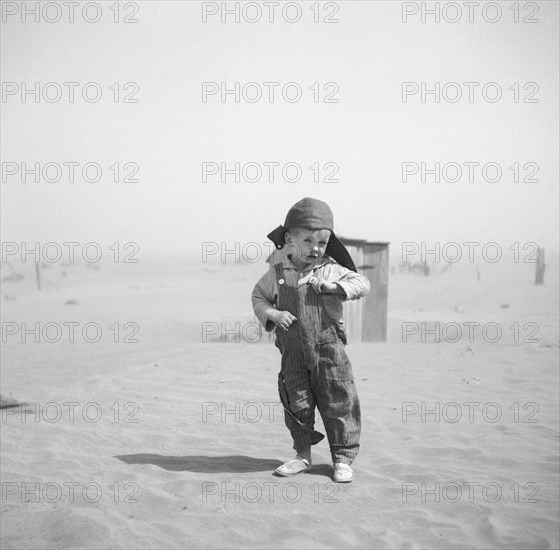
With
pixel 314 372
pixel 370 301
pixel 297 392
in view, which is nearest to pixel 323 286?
pixel 314 372

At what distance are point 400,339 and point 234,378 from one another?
5.45 meters

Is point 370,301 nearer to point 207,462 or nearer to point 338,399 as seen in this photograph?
point 207,462

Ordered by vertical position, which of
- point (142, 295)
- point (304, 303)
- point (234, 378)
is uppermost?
point (304, 303)

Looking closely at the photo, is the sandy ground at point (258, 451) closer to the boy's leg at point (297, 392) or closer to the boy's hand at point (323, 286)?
the boy's leg at point (297, 392)

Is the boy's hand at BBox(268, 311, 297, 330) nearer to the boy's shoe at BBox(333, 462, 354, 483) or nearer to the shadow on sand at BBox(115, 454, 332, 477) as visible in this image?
the boy's shoe at BBox(333, 462, 354, 483)

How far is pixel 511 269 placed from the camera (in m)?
33.4

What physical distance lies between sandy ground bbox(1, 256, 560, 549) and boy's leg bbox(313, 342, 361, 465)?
28 cm

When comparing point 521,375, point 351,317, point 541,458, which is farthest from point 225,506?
point 351,317

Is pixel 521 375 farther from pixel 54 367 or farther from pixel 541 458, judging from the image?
pixel 54 367

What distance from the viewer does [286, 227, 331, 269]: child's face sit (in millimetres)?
4027

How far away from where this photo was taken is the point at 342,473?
13.7 ft

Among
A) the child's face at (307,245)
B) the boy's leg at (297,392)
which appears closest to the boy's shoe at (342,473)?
the boy's leg at (297,392)

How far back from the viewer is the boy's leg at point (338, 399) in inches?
160

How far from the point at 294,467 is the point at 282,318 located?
1.13 meters
